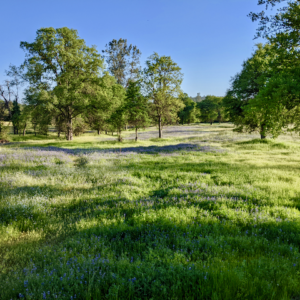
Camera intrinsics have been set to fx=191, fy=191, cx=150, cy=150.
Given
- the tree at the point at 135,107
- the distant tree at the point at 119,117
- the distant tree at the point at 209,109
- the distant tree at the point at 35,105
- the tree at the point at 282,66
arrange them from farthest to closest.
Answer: the distant tree at the point at 209,109, the tree at the point at 135,107, the distant tree at the point at 119,117, the distant tree at the point at 35,105, the tree at the point at 282,66

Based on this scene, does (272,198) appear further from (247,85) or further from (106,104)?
(106,104)

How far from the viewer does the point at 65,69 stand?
30141 millimetres

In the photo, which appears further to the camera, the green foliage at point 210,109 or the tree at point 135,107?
the green foliage at point 210,109

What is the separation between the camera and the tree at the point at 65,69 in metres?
27.3

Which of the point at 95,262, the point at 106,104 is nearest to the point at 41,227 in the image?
the point at 95,262

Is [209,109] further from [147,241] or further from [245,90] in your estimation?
[147,241]

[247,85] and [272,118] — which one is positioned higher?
[247,85]

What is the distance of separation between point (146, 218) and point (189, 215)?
1.12 metres

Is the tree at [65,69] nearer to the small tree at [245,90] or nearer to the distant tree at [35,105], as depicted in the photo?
the distant tree at [35,105]

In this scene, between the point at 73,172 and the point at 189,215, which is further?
the point at 73,172

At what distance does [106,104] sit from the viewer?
31359mm

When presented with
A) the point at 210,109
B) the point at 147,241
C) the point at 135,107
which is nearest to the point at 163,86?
the point at 135,107

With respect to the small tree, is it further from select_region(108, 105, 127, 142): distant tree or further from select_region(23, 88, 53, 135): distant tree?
select_region(23, 88, 53, 135): distant tree

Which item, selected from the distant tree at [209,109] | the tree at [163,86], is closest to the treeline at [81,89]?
the tree at [163,86]
